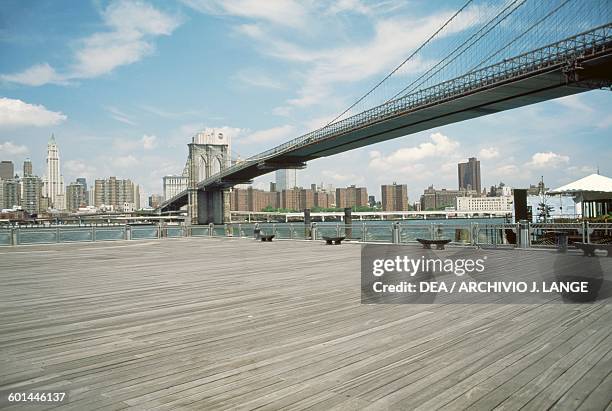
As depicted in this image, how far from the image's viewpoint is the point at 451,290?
7355 mm

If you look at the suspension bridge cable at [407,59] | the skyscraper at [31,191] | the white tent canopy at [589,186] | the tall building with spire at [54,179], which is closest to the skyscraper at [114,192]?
the tall building with spire at [54,179]

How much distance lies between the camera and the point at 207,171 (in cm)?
7869

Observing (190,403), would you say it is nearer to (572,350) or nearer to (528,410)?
(528,410)

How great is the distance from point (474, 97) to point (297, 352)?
37312 millimetres

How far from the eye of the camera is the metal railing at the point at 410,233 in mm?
15125

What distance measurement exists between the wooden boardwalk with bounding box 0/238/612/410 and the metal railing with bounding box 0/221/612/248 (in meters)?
9.81

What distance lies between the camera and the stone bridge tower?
206 feet

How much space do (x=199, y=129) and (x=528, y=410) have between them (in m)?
88.0

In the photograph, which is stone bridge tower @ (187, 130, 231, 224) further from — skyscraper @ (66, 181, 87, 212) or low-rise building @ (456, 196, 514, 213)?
skyscraper @ (66, 181, 87, 212)

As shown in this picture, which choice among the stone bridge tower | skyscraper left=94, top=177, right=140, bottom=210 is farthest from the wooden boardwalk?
skyscraper left=94, top=177, right=140, bottom=210

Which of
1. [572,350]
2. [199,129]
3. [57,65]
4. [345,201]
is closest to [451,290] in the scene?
[572,350]

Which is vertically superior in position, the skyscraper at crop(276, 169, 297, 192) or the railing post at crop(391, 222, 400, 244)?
the skyscraper at crop(276, 169, 297, 192)

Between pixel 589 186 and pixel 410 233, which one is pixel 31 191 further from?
pixel 589 186

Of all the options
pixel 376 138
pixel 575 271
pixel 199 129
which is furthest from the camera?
pixel 199 129
